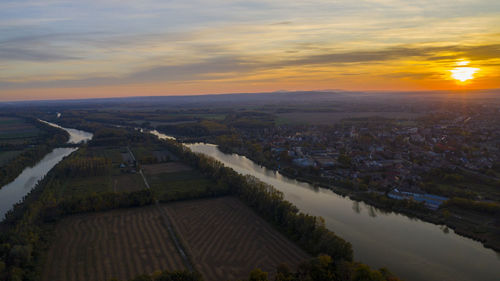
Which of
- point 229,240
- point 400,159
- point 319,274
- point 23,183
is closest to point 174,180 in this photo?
point 229,240

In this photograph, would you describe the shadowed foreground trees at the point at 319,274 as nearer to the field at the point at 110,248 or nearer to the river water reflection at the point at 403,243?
the field at the point at 110,248

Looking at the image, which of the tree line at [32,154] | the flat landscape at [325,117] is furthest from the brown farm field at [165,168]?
the flat landscape at [325,117]

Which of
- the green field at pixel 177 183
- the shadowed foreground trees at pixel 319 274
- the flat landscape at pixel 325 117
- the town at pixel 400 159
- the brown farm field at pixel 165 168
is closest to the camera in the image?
the shadowed foreground trees at pixel 319 274

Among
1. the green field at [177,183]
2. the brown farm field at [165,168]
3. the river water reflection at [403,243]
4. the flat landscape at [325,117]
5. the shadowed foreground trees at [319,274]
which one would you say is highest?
the flat landscape at [325,117]

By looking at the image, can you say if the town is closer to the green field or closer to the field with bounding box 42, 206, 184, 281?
the green field

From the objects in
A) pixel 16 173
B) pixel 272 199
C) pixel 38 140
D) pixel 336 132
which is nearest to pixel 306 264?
pixel 272 199

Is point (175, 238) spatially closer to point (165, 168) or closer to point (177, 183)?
point (177, 183)

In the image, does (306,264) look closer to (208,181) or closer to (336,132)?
(208,181)

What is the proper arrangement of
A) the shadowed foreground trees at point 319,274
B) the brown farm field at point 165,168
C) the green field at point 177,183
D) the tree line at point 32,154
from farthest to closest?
1. the brown farm field at point 165,168
2. the tree line at point 32,154
3. the green field at point 177,183
4. the shadowed foreground trees at point 319,274

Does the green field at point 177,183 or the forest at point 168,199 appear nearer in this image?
the forest at point 168,199
